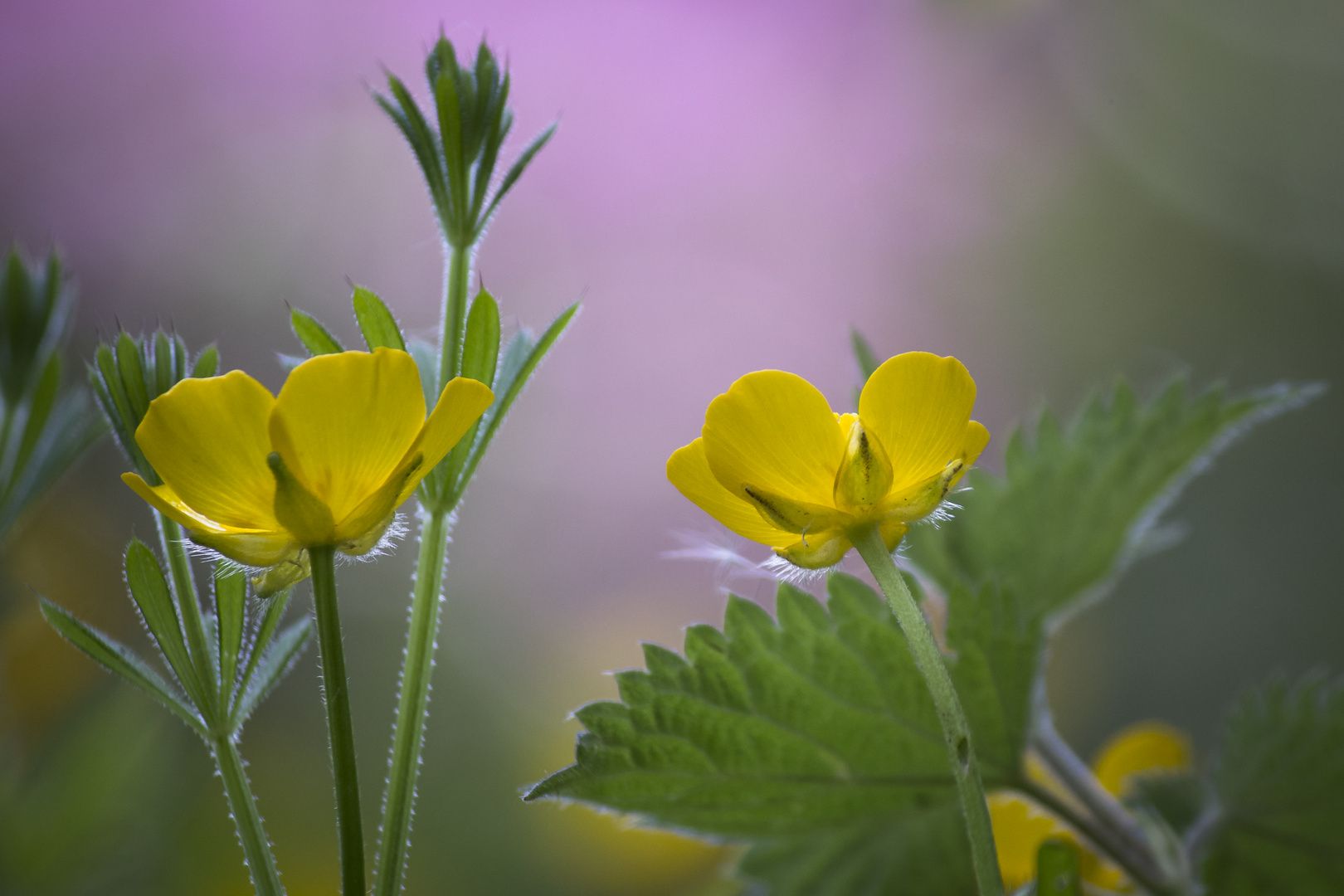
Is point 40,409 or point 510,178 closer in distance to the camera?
point 510,178

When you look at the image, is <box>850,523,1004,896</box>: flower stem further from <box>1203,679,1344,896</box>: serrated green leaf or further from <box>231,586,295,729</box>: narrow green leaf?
<box>1203,679,1344,896</box>: serrated green leaf

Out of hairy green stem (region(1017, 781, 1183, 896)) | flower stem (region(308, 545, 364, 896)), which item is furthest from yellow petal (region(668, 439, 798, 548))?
hairy green stem (region(1017, 781, 1183, 896))

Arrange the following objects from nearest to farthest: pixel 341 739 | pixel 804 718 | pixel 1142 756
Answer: pixel 341 739 → pixel 804 718 → pixel 1142 756

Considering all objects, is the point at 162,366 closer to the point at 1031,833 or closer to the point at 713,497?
the point at 713,497

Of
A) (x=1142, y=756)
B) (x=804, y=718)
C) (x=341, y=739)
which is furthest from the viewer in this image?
(x=1142, y=756)

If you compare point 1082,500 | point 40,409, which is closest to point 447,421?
point 40,409

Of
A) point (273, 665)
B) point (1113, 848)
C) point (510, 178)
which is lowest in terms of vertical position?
point (1113, 848)

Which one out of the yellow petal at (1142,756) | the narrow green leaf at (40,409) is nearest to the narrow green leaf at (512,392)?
the narrow green leaf at (40,409)
